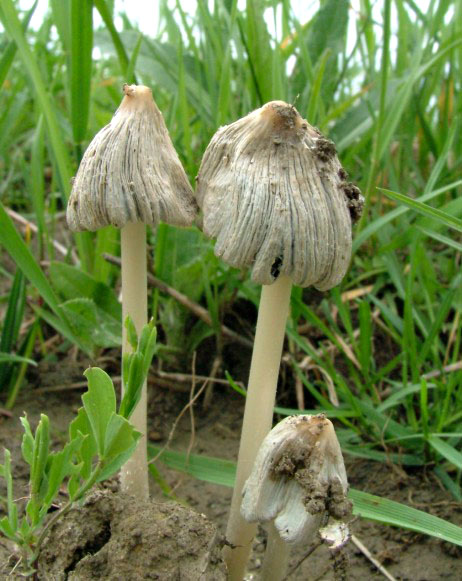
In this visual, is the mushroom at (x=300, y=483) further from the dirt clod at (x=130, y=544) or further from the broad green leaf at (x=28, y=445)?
the broad green leaf at (x=28, y=445)

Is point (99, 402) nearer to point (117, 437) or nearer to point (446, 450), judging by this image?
point (117, 437)

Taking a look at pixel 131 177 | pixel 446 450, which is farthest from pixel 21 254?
pixel 446 450

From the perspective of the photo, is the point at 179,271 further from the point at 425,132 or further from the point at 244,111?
the point at 425,132

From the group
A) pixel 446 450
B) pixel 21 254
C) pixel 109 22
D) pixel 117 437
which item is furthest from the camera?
pixel 109 22

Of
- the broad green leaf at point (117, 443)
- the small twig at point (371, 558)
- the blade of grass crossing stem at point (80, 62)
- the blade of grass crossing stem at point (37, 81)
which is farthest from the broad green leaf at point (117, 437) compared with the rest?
the blade of grass crossing stem at point (80, 62)

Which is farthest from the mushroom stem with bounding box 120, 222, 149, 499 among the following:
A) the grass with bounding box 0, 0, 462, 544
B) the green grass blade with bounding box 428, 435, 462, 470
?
the green grass blade with bounding box 428, 435, 462, 470

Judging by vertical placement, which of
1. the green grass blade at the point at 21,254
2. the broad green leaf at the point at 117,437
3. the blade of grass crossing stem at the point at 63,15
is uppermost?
the blade of grass crossing stem at the point at 63,15

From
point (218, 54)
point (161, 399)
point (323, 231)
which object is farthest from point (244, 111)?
point (323, 231)
